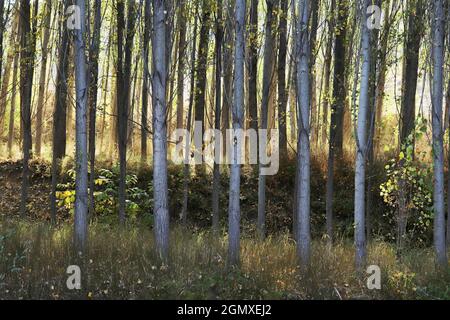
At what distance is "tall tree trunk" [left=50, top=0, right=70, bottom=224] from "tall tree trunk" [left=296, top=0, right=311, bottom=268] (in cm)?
333

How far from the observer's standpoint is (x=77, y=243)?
6215mm

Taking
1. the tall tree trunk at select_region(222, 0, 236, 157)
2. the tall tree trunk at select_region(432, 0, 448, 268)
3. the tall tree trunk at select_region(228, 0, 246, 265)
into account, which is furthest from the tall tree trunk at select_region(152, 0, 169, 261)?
the tall tree trunk at select_region(432, 0, 448, 268)

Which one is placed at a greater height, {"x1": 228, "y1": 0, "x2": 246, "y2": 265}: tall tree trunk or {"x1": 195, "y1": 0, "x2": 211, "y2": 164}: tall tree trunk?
{"x1": 195, "y1": 0, "x2": 211, "y2": 164}: tall tree trunk

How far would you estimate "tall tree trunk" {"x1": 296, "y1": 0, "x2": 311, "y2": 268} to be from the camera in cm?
612

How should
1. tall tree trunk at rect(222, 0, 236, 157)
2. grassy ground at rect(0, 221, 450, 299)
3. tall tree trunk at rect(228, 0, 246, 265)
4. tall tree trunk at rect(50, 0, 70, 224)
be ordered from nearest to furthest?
grassy ground at rect(0, 221, 450, 299)
tall tree trunk at rect(228, 0, 246, 265)
tall tree trunk at rect(222, 0, 236, 157)
tall tree trunk at rect(50, 0, 70, 224)

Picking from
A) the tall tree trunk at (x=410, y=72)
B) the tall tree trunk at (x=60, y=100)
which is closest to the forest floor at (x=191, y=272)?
the tall tree trunk at (x=60, y=100)

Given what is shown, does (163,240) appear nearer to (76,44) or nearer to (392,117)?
(76,44)

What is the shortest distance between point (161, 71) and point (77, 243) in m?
2.54

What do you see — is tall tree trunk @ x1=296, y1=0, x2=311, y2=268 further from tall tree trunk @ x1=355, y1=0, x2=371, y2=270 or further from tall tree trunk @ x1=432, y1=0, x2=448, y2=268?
tall tree trunk @ x1=432, y1=0, x2=448, y2=268

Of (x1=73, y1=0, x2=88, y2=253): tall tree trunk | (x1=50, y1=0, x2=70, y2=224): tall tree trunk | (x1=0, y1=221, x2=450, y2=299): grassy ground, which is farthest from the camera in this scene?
(x1=50, y1=0, x2=70, y2=224): tall tree trunk

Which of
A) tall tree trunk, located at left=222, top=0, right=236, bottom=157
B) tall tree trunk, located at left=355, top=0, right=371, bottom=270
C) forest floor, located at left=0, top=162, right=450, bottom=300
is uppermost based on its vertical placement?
tall tree trunk, located at left=222, top=0, right=236, bottom=157

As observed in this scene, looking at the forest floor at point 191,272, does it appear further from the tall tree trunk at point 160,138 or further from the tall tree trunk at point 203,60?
the tall tree trunk at point 203,60

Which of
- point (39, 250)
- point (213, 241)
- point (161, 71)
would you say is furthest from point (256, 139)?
point (39, 250)

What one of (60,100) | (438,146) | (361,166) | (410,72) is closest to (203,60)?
(60,100)
